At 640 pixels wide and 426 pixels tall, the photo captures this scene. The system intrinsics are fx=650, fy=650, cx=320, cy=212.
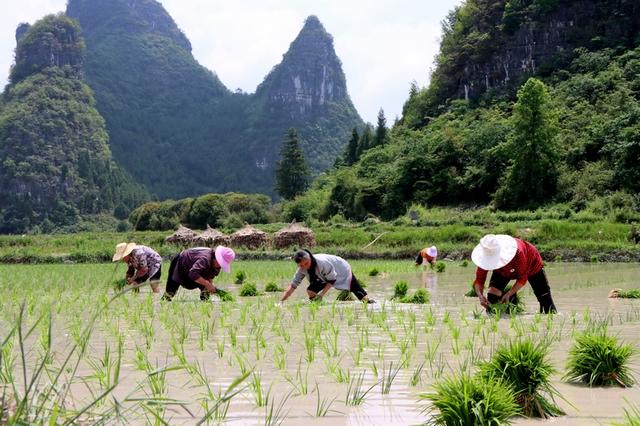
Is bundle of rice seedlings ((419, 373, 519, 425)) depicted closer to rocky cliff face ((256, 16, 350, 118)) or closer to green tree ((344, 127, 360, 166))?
green tree ((344, 127, 360, 166))

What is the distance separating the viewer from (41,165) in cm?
11725

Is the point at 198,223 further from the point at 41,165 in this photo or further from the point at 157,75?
the point at 157,75

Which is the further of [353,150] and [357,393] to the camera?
[353,150]

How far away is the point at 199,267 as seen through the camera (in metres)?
8.88

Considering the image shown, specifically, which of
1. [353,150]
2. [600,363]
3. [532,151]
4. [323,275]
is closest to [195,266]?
[323,275]

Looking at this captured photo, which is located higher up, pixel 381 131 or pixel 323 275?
pixel 381 131

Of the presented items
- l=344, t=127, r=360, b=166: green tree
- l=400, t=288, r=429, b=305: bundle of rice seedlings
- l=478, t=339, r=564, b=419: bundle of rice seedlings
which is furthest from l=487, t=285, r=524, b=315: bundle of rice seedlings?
l=344, t=127, r=360, b=166: green tree

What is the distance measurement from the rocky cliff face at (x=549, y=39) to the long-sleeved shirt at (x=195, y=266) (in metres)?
50.1

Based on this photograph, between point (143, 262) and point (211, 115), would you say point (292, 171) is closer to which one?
point (143, 262)

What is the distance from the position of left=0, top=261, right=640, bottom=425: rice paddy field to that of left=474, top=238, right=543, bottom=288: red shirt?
0.46m

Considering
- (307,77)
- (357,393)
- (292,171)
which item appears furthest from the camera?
(307,77)

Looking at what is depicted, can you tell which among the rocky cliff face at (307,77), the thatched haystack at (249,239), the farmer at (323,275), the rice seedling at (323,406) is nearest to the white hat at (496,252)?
the farmer at (323,275)

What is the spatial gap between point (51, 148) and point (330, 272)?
12387 centimetres

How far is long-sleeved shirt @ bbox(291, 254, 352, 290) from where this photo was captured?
333 inches
